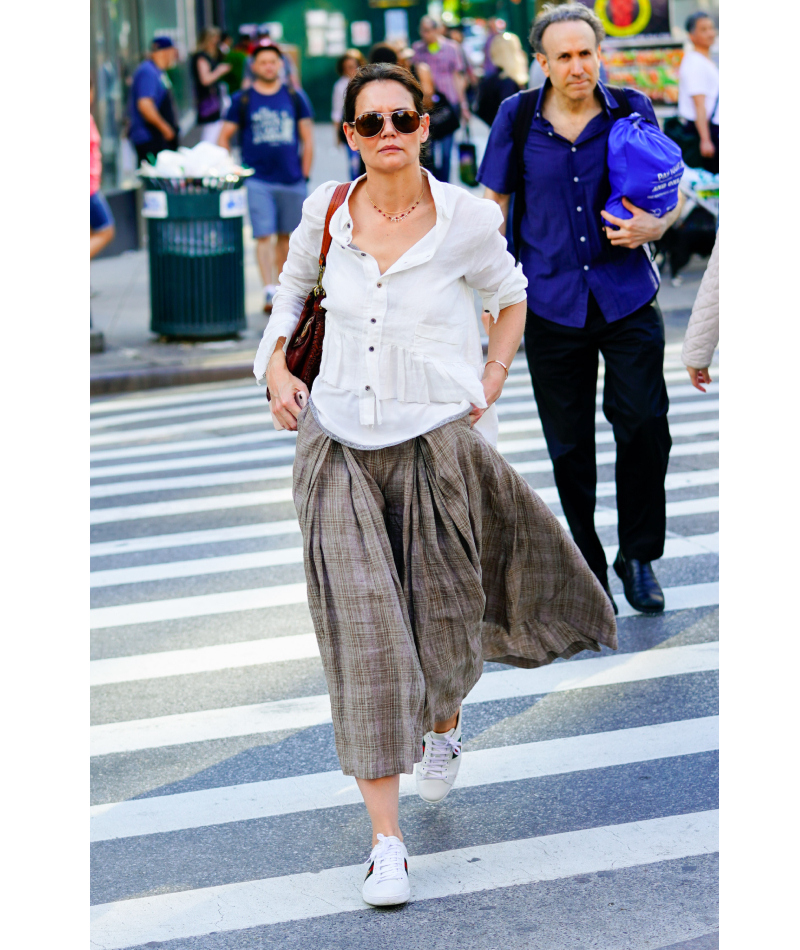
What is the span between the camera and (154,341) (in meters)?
12.0

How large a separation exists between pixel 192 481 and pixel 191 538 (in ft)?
3.74

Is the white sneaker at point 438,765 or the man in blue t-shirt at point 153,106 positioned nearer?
the white sneaker at point 438,765

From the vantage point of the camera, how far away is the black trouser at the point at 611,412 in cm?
518

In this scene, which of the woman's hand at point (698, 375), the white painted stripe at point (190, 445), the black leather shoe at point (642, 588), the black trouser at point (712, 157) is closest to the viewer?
the woman's hand at point (698, 375)

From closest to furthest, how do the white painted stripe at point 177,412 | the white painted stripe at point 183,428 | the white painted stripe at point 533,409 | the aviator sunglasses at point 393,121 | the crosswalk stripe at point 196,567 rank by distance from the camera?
1. the aviator sunglasses at point 393,121
2. the crosswalk stripe at point 196,567
3. the white painted stripe at point 533,409
4. the white painted stripe at point 183,428
5. the white painted stripe at point 177,412

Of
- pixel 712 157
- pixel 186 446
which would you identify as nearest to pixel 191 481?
pixel 186 446

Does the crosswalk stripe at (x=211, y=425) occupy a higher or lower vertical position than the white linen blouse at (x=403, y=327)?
lower

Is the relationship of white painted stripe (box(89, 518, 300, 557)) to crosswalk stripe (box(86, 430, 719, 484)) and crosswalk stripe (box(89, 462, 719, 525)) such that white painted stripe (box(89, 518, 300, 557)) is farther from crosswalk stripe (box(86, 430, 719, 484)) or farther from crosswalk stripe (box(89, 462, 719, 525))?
crosswalk stripe (box(86, 430, 719, 484))

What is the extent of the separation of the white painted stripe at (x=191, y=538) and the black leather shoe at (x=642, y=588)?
190 cm

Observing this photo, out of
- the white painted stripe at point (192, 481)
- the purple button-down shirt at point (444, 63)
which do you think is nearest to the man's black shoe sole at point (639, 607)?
the white painted stripe at point (192, 481)

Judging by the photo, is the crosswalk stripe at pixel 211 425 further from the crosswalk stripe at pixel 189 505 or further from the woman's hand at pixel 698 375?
the woman's hand at pixel 698 375

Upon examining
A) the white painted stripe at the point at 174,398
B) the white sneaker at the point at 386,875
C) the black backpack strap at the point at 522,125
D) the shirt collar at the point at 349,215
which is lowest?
the white painted stripe at the point at 174,398

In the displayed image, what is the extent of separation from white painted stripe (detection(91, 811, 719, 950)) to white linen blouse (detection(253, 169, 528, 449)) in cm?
110
